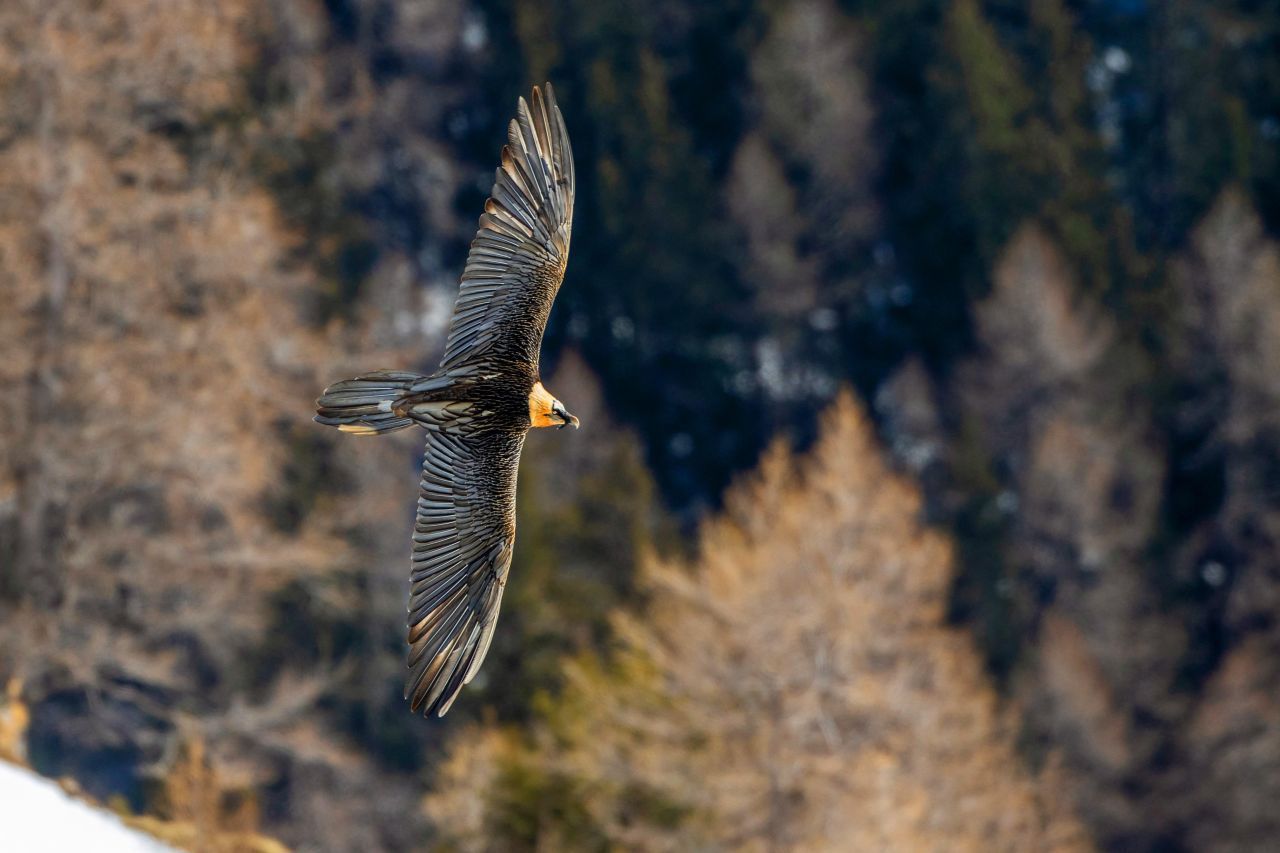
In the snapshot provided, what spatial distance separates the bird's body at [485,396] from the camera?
8266mm

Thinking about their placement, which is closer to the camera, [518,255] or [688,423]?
[518,255]

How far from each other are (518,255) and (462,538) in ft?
4.14

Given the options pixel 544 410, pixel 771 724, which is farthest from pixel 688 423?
pixel 544 410

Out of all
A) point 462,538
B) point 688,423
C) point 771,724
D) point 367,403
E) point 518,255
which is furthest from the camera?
point 688,423

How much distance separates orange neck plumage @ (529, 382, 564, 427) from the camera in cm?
866

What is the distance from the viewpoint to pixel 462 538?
340 inches

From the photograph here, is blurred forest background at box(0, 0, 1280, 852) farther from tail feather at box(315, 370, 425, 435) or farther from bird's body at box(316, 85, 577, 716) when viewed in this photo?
tail feather at box(315, 370, 425, 435)

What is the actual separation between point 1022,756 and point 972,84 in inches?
889

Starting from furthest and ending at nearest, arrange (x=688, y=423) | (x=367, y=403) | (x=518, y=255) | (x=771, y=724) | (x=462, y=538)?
(x=688, y=423)
(x=771, y=724)
(x=518, y=255)
(x=462, y=538)
(x=367, y=403)

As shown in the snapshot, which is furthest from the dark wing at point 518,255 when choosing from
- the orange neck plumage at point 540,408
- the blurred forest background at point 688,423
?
the blurred forest background at point 688,423

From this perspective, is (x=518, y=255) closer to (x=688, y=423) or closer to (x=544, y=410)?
(x=544, y=410)

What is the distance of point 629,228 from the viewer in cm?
5172

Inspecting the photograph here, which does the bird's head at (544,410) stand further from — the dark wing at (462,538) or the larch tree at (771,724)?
the larch tree at (771,724)

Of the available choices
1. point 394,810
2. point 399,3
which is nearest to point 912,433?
point 399,3
